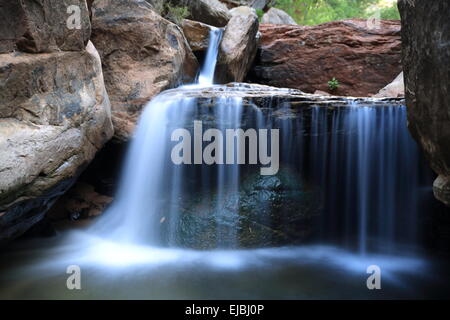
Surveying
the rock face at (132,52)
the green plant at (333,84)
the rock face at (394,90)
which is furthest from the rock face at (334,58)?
the rock face at (132,52)

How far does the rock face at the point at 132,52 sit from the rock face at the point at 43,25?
3.95ft

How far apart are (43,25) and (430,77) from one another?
145 inches

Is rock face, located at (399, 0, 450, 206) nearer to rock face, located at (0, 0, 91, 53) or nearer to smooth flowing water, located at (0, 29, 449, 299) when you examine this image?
smooth flowing water, located at (0, 29, 449, 299)

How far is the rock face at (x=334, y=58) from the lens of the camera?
8.16 m

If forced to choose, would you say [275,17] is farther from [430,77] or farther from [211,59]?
[430,77]

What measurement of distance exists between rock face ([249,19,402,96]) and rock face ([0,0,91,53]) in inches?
214

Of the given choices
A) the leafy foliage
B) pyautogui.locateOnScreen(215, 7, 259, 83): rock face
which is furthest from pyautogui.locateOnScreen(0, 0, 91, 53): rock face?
the leafy foliage

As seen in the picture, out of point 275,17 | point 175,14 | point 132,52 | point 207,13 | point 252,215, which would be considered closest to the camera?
point 252,215

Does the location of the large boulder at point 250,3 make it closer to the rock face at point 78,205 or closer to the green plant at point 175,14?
the green plant at point 175,14

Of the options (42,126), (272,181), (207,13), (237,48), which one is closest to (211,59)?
(237,48)

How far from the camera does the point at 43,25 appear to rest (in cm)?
338

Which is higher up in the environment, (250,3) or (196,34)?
(250,3)

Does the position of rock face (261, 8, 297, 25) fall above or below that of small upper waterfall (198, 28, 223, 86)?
above

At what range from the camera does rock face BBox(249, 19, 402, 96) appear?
321 inches
